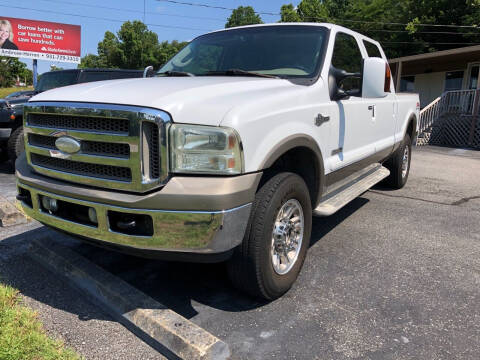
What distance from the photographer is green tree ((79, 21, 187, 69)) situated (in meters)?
52.4

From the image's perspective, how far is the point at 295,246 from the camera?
9.48 feet

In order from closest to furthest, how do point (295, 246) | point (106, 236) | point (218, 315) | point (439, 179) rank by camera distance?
point (106, 236) → point (218, 315) → point (295, 246) → point (439, 179)

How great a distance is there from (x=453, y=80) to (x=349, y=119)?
58.7 feet

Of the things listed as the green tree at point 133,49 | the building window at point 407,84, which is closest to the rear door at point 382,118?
the building window at point 407,84

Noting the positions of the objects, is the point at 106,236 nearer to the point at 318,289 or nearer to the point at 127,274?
the point at 127,274

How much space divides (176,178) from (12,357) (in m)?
1.26

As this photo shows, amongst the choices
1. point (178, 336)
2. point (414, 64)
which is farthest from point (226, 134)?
point (414, 64)

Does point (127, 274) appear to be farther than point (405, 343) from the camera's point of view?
Yes

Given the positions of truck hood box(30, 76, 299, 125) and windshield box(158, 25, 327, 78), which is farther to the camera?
windshield box(158, 25, 327, 78)

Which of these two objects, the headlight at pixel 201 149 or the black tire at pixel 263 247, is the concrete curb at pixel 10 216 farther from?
the headlight at pixel 201 149

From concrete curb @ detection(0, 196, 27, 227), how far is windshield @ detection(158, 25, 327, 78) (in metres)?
2.20

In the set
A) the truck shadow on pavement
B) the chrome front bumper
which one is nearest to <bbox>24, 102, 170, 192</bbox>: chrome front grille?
the chrome front bumper

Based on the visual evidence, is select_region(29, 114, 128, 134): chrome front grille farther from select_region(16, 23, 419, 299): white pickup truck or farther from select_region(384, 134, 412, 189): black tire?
select_region(384, 134, 412, 189): black tire

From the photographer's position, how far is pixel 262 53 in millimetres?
3465
